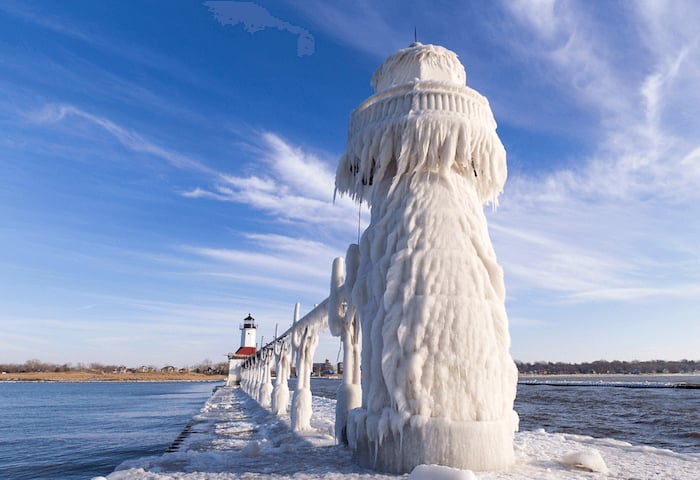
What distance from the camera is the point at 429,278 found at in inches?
297

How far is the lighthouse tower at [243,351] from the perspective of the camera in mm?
64875

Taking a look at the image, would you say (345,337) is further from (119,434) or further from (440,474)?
(119,434)

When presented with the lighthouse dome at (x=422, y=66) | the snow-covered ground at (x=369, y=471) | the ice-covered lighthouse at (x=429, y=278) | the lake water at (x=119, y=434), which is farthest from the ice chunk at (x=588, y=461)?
the lake water at (x=119, y=434)

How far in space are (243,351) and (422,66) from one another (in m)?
63.2

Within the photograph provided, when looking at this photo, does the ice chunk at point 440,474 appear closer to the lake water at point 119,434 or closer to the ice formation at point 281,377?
the lake water at point 119,434

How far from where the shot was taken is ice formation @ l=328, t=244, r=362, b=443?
10.7 m

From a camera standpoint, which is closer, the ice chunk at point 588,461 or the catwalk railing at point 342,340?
the ice chunk at point 588,461

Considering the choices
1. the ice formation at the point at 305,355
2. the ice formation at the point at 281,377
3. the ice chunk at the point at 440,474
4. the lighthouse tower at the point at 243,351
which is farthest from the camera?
the lighthouse tower at the point at 243,351

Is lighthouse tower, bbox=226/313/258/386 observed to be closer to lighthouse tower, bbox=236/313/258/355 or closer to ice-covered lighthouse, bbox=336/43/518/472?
lighthouse tower, bbox=236/313/258/355

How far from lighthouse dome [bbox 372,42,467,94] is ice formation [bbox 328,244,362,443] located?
16.0 feet

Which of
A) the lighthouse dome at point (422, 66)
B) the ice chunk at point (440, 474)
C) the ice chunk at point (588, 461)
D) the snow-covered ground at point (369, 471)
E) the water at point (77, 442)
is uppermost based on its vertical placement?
the lighthouse dome at point (422, 66)

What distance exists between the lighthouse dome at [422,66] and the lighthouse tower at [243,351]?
5780 cm

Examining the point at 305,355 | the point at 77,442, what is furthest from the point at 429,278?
the point at 77,442

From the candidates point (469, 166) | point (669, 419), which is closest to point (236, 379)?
point (669, 419)
